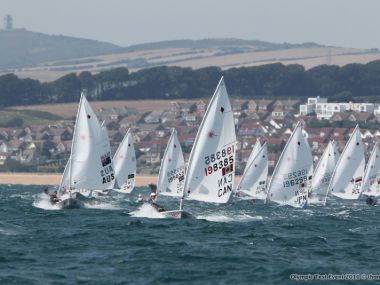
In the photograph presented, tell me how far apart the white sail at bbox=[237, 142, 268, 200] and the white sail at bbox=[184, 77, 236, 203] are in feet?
110

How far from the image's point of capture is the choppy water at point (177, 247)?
132 feet

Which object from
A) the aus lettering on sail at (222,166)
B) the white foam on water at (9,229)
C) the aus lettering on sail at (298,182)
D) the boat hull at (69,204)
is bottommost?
the boat hull at (69,204)

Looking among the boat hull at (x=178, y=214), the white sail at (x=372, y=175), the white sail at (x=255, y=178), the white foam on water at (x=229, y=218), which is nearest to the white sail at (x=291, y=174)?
the white foam on water at (x=229, y=218)

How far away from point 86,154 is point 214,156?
1446cm

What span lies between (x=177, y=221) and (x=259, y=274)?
686 inches

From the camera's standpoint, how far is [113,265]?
137 ft

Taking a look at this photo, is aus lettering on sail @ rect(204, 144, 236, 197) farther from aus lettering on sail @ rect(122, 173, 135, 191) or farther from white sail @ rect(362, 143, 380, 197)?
white sail @ rect(362, 143, 380, 197)

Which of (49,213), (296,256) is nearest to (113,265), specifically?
(296,256)

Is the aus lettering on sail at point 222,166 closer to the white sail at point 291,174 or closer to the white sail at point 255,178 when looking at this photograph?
the white sail at point 291,174

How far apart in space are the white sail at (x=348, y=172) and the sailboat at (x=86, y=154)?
20.6 metres

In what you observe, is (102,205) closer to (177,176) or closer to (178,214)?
(177,176)

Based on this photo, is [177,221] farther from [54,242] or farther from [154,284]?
[154,284]

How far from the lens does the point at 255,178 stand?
9025 cm

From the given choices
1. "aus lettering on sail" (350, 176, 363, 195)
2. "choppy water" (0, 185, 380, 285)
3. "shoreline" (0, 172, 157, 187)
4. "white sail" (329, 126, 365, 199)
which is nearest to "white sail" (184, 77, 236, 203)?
"choppy water" (0, 185, 380, 285)
